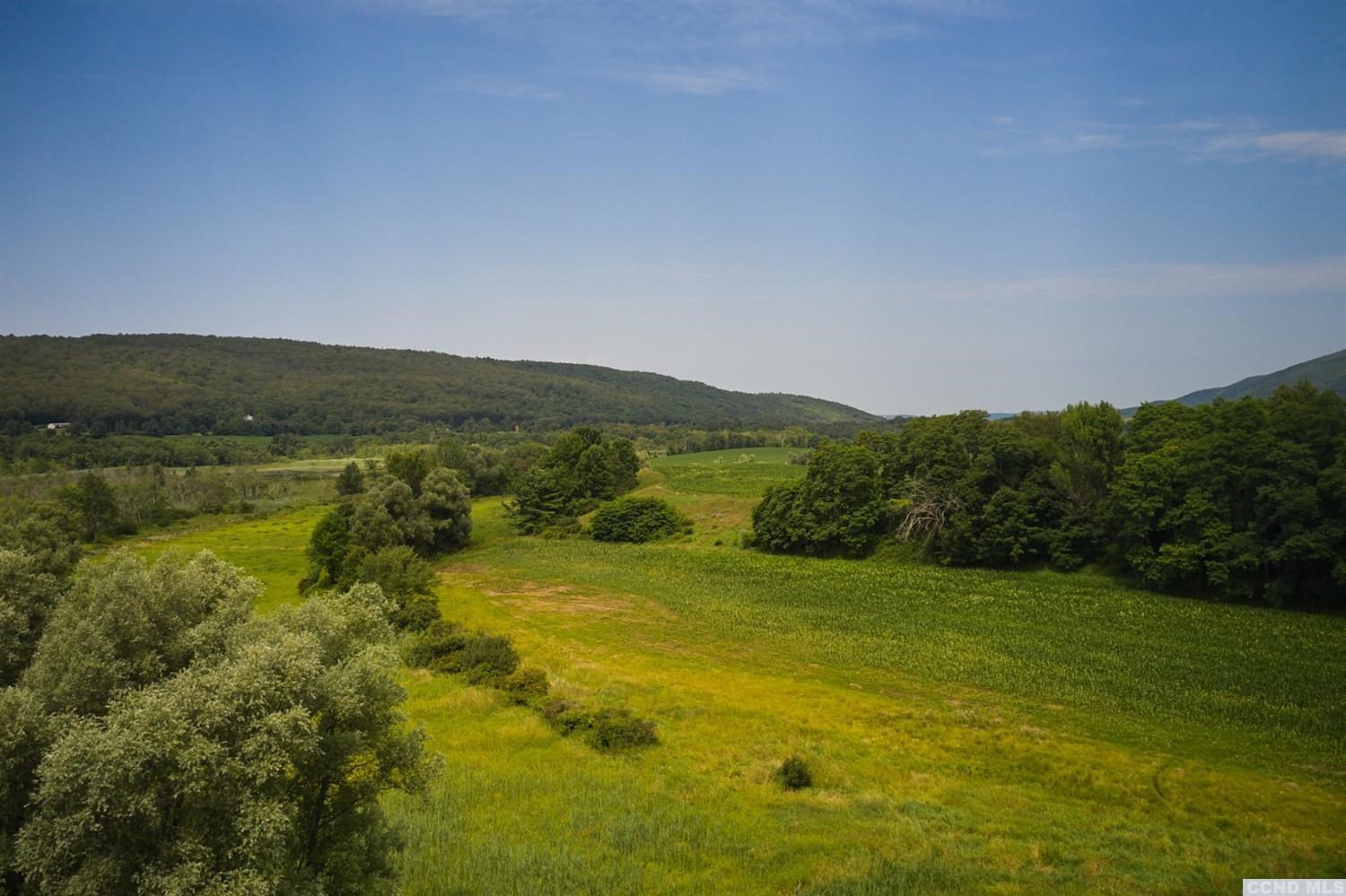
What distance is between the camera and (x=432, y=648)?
3897cm

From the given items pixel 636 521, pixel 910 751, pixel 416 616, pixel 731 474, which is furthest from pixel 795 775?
pixel 731 474

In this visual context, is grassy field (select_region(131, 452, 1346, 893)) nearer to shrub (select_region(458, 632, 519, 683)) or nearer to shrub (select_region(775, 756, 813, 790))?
shrub (select_region(775, 756, 813, 790))

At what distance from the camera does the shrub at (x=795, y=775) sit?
893 inches

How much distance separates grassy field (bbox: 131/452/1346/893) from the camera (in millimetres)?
17500

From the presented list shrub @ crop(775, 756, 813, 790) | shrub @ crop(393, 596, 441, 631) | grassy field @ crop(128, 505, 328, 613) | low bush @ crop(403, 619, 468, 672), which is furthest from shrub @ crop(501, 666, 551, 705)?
grassy field @ crop(128, 505, 328, 613)

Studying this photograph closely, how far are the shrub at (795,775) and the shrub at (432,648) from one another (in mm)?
22139

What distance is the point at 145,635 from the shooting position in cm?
1409

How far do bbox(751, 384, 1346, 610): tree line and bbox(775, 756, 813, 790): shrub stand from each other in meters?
34.8

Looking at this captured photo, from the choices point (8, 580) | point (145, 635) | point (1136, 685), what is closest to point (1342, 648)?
point (1136, 685)

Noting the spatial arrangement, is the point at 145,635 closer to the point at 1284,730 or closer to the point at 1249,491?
the point at 1284,730

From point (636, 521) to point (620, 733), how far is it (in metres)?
55.8

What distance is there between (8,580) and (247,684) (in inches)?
428

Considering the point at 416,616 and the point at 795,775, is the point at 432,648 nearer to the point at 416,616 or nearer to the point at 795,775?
the point at 416,616

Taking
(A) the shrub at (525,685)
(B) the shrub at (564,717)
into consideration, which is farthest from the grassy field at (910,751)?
(B) the shrub at (564,717)
